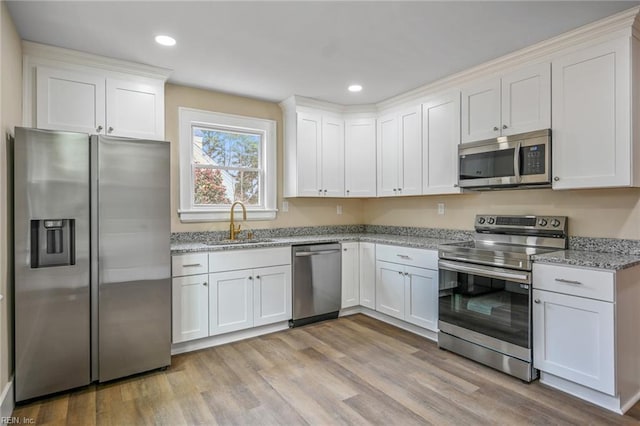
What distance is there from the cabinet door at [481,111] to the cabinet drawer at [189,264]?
2575mm

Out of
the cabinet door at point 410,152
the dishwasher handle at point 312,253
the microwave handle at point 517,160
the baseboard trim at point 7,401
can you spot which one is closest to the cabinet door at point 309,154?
the dishwasher handle at point 312,253

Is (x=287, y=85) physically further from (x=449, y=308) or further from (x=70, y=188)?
(x=449, y=308)

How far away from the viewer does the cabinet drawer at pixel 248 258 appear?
3214mm

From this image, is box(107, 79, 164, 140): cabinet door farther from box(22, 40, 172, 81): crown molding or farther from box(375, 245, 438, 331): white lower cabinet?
box(375, 245, 438, 331): white lower cabinet

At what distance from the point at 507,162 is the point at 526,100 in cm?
Answer: 49

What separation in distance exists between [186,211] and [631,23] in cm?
372

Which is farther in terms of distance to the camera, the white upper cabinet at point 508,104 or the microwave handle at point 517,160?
the microwave handle at point 517,160

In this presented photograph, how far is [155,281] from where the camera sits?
273 cm

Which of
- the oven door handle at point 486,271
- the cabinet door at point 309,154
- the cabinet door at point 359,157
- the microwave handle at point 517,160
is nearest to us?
the oven door handle at point 486,271

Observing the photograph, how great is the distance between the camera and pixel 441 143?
3.54 meters

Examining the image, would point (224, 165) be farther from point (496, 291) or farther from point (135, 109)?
point (496, 291)

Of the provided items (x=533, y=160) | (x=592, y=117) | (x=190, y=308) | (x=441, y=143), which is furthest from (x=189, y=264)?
(x=592, y=117)

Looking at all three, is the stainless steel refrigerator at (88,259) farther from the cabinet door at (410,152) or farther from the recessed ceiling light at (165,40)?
the cabinet door at (410,152)

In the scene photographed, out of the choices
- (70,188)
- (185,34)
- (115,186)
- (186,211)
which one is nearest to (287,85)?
(185,34)
